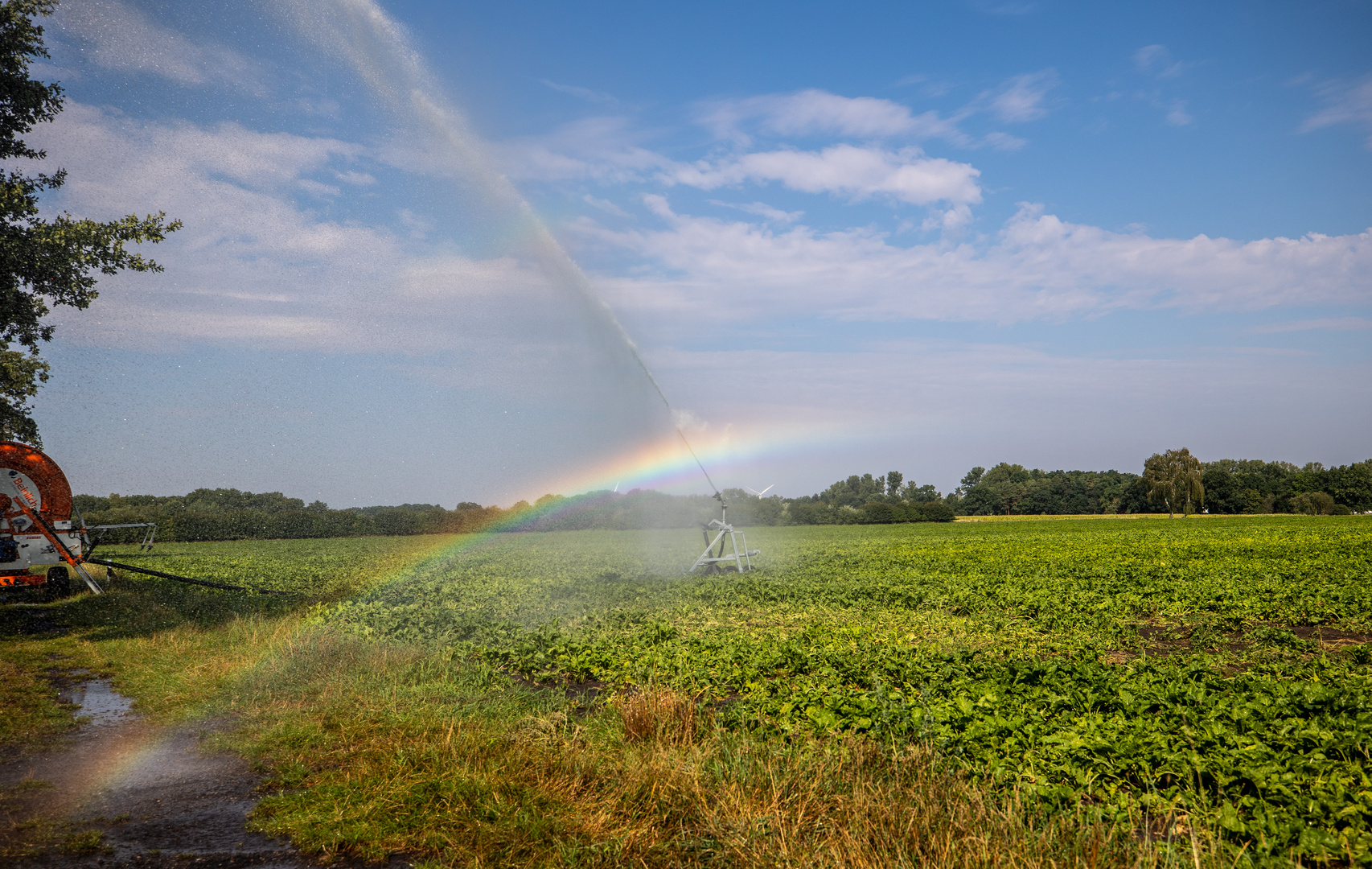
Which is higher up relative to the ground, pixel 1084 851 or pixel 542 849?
pixel 1084 851

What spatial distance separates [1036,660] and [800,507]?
8558cm

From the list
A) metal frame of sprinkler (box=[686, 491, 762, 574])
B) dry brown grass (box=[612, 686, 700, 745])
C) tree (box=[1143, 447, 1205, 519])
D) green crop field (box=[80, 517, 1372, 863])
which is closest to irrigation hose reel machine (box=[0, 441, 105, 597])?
green crop field (box=[80, 517, 1372, 863])

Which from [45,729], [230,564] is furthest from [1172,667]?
[230,564]

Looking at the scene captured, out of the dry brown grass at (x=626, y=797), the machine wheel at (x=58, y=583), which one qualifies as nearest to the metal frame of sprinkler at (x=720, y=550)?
the dry brown grass at (x=626, y=797)

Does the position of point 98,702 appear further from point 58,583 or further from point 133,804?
point 58,583

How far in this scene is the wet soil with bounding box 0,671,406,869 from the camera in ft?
16.5

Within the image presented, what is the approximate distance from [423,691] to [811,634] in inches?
241

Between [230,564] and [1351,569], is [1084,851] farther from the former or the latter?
[230,564]

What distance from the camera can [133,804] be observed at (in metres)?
5.93

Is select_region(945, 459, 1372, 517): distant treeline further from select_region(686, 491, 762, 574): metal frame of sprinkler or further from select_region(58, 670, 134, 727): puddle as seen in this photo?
select_region(58, 670, 134, 727): puddle

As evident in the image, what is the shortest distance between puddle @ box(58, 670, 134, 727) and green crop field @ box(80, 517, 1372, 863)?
3.74 meters

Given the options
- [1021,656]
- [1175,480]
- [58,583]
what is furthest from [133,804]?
[1175,480]

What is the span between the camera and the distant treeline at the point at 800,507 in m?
56.4

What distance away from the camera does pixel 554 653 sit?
1109cm
